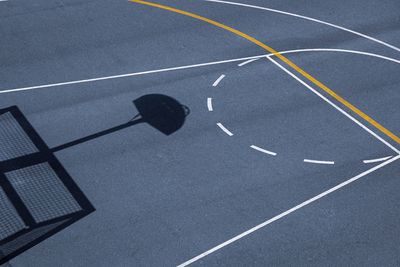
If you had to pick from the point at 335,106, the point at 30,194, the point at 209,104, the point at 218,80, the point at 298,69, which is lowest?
the point at 30,194

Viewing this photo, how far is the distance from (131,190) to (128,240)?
2157 millimetres

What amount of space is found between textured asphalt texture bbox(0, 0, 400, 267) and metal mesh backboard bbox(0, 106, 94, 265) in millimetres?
414

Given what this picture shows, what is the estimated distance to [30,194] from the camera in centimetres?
1997

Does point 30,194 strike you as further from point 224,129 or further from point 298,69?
point 298,69

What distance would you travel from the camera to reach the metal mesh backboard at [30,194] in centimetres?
1858

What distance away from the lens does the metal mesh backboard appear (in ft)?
61.0

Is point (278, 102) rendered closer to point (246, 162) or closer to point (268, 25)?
point (246, 162)

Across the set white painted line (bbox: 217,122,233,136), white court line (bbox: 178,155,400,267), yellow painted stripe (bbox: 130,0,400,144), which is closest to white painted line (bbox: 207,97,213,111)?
white painted line (bbox: 217,122,233,136)

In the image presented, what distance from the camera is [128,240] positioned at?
18.5 meters

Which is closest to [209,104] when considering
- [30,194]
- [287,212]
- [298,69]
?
[298,69]

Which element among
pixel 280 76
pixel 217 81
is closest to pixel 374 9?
pixel 280 76

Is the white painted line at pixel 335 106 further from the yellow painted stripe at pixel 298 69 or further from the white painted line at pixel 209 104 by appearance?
the white painted line at pixel 209 104

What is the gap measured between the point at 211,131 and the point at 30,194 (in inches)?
250

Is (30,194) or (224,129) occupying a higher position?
(224,129)
